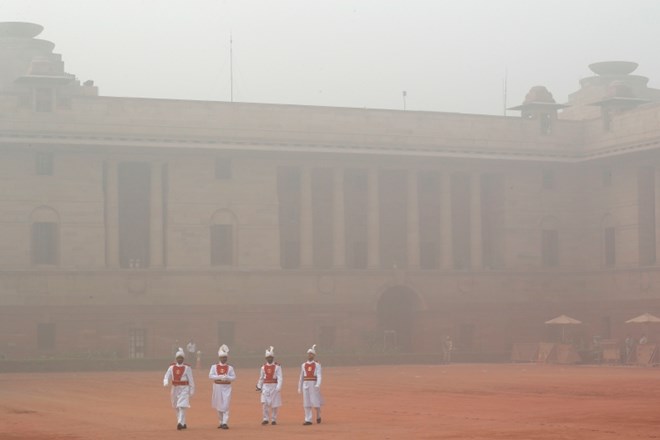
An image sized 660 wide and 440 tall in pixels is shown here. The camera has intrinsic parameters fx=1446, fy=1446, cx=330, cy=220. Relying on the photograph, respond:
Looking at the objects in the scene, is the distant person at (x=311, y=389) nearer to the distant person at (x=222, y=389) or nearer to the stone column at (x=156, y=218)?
the distant person at (x=222, y=389)

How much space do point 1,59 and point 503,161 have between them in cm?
3524

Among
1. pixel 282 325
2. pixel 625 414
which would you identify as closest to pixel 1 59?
pixel 282 325

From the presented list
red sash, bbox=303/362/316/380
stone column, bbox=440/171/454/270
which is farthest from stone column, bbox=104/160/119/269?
red sash, bbox=303/362/316/380

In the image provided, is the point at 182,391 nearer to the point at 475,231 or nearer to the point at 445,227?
the point at 445,227

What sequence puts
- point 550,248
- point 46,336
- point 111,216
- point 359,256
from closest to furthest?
point 46,336, point 111,216, point 359,256, point 550,248

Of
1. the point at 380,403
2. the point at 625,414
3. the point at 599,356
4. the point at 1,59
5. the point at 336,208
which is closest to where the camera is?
the point at 625,414

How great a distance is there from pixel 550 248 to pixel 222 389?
178ft

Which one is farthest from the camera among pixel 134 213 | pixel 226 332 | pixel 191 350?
pixel 134 213

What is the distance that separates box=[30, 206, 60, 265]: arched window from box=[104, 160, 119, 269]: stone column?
2.70 meters

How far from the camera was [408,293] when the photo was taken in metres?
84.3

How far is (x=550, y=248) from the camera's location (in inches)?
3452

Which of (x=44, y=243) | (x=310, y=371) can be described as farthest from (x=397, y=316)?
(x=310, y=371)

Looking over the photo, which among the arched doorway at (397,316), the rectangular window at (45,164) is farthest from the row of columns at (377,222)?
the rectangular window at (45,164)

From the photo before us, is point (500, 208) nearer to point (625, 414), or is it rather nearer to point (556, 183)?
point (556, 183)
